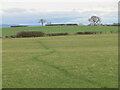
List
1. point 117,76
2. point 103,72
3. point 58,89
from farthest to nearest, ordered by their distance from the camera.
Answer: point 103,72, point 117,76, point 58,89

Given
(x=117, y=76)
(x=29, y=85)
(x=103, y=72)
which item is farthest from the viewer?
(x=103, y=72)

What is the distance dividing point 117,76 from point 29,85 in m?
3.80

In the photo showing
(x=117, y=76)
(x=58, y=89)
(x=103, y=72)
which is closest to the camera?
(x=58, y=89)

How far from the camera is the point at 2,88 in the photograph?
28.0 ft

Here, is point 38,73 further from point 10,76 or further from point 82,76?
point 82,76

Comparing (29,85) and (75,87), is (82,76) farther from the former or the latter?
(29,85)

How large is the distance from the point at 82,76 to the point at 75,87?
180 centimetres

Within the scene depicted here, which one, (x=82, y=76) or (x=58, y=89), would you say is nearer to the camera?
(x=58, y=89)

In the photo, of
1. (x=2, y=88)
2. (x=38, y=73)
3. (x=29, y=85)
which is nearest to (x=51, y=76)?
(x=38, y=73)

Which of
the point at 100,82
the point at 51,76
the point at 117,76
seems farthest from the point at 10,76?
the point at 117,76

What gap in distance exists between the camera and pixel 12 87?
8.60 meters

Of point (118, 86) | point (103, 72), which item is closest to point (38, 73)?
point (103, 72)

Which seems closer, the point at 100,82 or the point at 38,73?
the point at 100,82

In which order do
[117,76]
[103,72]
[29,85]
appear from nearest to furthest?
1. [29,85]
2. [117,76]
3. [103,72]
